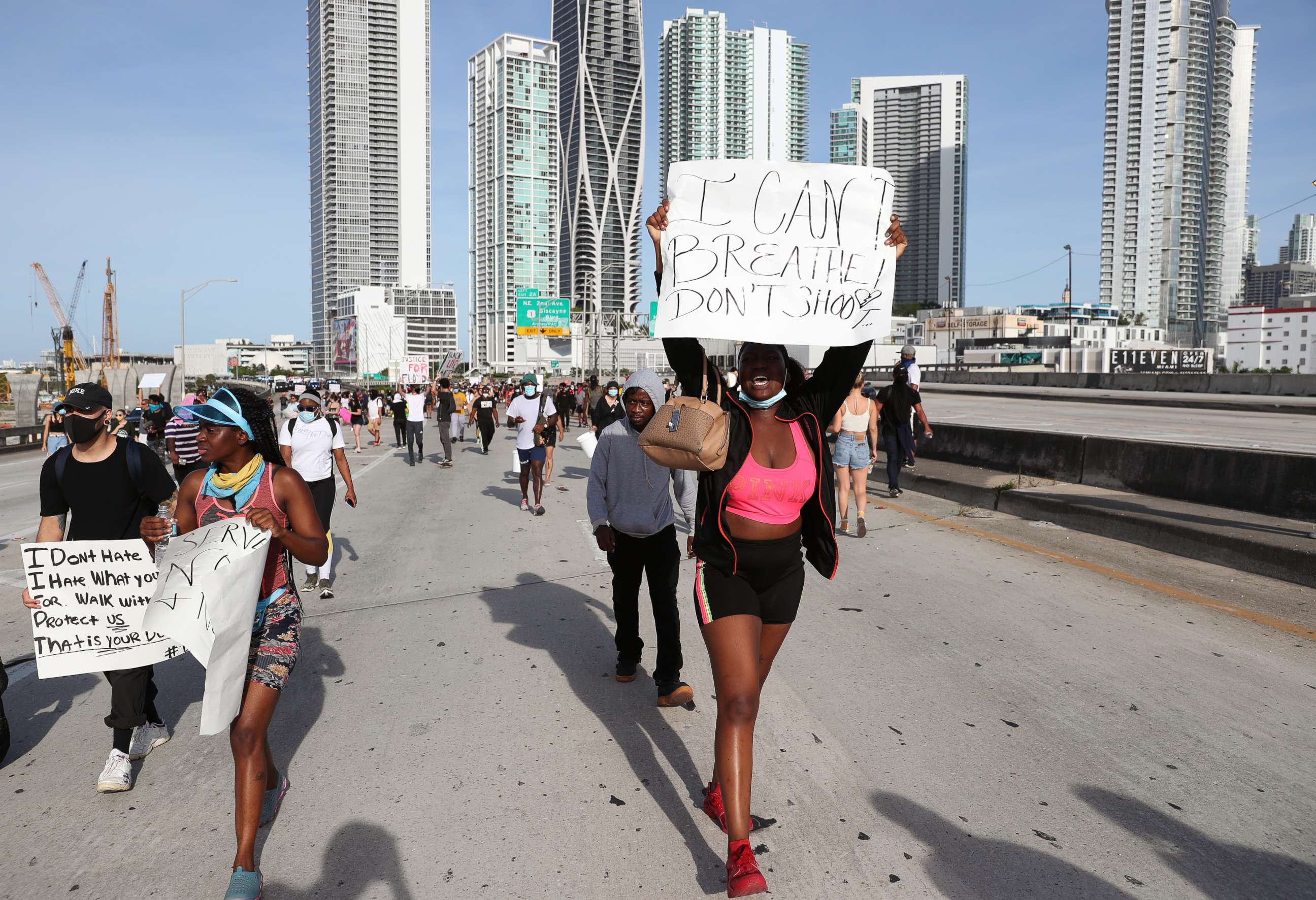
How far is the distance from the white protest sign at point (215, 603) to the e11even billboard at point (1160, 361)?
80283 millimetres

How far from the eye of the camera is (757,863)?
333cm

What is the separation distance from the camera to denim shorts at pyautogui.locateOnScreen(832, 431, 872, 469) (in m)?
10.3

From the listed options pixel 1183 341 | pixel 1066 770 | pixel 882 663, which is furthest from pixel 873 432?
pixel 1183 341

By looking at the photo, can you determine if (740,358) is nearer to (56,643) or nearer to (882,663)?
(882,663)

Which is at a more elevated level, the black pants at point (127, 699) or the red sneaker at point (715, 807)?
the black pants at point (127, 699)

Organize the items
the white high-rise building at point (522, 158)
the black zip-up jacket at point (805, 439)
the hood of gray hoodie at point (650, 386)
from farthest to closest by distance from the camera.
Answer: the white high-rise building at point (522, 158) → the hood of gray hoodie at point (650, 386) → the black zip-up jacket at point (805, 439)

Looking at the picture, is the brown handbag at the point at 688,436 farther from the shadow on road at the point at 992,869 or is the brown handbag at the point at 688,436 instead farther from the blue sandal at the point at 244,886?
the blue sandal at the point at 244,886

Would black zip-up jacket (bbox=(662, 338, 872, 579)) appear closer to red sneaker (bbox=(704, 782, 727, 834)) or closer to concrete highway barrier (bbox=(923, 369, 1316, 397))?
red sneaker (bbox=(704, 782, 727, 834))

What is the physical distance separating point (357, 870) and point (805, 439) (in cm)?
234

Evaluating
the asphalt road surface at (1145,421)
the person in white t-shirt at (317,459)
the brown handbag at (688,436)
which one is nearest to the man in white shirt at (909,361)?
the asphalt road surface at (1145,421)

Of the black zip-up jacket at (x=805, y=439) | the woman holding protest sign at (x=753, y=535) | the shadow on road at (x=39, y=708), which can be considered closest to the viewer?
the woman holding protest sign at (x=753, y=535)

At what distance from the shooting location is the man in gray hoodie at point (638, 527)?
5094mm

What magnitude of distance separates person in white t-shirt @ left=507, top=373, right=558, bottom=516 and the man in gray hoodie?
737 cm

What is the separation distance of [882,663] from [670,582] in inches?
58.8
